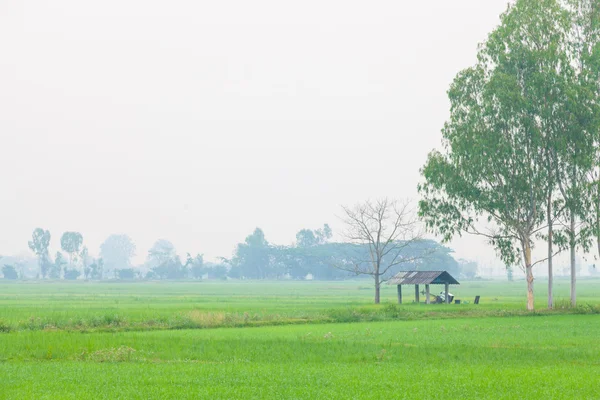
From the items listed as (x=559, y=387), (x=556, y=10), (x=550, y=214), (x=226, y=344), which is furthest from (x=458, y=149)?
(x=559, y=387)

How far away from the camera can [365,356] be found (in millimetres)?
31125

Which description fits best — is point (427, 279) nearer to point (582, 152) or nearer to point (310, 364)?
point (582, 152)

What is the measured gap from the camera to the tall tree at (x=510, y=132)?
6325 centimetres

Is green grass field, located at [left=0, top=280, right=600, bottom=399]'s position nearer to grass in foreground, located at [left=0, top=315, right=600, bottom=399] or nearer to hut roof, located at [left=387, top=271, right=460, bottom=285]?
grass in foreground, located at [left=0, top=315, right=600, bottom=399]

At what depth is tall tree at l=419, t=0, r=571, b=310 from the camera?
63250 millimetres

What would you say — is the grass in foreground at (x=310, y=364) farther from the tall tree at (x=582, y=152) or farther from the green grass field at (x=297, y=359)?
the tall tree at (x=582, y=152)

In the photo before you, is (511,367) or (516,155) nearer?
(511,367)

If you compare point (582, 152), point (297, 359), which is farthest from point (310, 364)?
point (582, 152)

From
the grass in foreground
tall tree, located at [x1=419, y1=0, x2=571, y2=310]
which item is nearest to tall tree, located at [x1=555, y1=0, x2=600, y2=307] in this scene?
tall tree, located at [x1=419, y1=0, x2=571, y2=310]

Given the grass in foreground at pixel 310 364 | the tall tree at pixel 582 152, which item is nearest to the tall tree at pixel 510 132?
the tall tree at pixel 582 152

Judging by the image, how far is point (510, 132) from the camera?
64.6m

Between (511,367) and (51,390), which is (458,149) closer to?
(511,367)

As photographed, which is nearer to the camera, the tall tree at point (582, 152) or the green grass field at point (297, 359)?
the green grass field at point (297, 359)

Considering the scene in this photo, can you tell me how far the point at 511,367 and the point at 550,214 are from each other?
3892 cm
